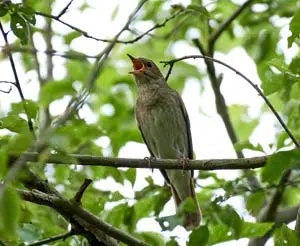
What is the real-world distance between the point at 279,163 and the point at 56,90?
1.14 meters

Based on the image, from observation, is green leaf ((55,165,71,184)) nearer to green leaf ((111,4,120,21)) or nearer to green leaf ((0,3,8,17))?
green leaf ((111,4,120,21))

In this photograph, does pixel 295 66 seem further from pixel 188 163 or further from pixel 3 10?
pixel 3 10

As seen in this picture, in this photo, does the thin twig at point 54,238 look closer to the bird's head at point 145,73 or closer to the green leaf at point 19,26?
the green leaf at point 19,26

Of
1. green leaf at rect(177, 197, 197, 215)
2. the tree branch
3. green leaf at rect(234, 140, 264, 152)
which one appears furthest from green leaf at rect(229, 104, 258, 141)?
green leaf at rect(177, 197, 197, 215)

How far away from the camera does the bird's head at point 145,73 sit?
8.45 m

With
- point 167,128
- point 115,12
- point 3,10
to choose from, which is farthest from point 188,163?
point 115,12

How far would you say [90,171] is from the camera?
20.1 ft

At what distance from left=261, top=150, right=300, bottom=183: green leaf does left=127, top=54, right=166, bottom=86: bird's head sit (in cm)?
491

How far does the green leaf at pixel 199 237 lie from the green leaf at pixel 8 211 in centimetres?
143

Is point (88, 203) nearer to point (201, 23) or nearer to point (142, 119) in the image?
point (142, 119)

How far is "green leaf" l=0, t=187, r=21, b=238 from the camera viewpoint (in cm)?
257

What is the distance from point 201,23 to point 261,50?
83 centimetres

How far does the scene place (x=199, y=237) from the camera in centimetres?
397

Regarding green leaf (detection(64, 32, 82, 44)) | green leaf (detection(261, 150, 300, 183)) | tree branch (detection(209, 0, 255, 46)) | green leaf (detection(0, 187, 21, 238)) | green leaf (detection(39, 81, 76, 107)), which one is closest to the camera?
green leaf (detection(0, 187, 21, 238))
